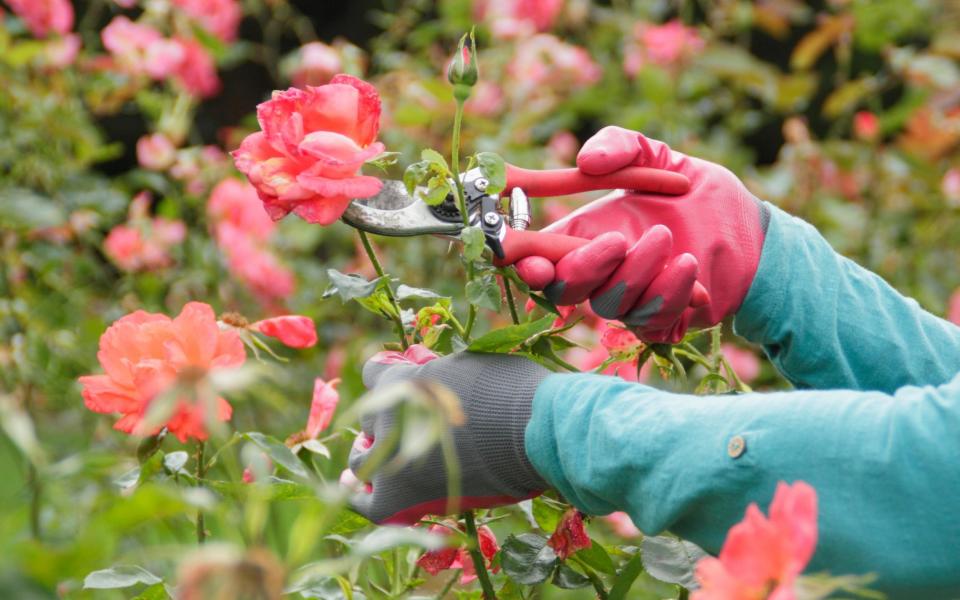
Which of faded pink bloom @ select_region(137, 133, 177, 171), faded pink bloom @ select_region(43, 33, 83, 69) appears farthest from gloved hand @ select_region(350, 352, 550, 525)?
faded pink bloom @ select_region(43, 33, 83, 69)

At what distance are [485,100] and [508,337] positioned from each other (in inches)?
72.6

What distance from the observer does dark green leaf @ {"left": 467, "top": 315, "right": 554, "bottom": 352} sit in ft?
2.86

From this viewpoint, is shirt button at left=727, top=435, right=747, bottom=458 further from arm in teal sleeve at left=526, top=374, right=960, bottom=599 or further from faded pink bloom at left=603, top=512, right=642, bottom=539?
faded pink bloom at left=603, top=512, right=642, bottom=539

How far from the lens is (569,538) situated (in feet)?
3.00

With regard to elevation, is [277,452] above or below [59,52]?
above

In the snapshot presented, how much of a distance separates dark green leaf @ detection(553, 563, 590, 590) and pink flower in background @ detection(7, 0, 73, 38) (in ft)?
5.49

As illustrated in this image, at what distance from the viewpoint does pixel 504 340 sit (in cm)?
89

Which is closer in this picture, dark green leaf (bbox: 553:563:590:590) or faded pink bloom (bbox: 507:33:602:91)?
dark green leaf (bbox: 553:563:590:590)

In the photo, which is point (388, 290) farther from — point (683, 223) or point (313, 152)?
point (683, 223)

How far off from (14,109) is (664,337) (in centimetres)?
161

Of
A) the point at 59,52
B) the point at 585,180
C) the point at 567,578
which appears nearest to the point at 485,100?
the point at 59,52

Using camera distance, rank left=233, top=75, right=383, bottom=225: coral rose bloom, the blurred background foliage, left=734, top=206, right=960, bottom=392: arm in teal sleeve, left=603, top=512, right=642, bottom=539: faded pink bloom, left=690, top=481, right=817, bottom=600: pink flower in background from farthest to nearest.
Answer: the blurred background foliage
left=603, top=512, right=642, bottom=539: faded pink bloom
left=734, top=206, right=960, bottom=392: arm in teal sleeve
left=233, top=75, right=383, bottom=225: coral rose bloom
left=690, top=481, right=817, bottom=600: pink flower in background

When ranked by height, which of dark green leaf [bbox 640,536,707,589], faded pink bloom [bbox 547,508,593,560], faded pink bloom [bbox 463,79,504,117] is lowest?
faded pink bloom [bbox 463,79,504,117]

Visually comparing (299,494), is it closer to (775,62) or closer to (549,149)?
(549,149)
